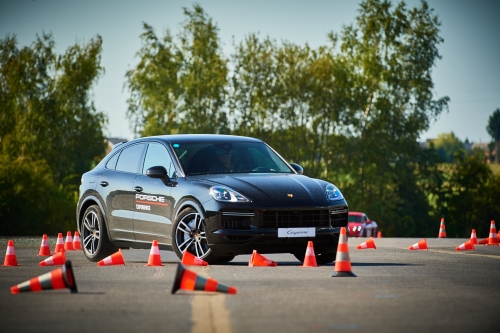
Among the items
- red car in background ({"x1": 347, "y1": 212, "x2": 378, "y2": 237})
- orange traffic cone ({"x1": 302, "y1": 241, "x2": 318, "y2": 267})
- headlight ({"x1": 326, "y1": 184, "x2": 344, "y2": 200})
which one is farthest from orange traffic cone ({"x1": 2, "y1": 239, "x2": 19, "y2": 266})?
red car in background ({"x1": 347, "y1": 212, "x2": 378, "y2": 237})

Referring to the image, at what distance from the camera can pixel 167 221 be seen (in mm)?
13953

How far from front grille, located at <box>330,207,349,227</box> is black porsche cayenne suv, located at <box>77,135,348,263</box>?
0.04 ft

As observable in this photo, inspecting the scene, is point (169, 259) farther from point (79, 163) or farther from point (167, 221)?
point (79, 163)

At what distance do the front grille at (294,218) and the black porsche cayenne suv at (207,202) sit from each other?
13 mm

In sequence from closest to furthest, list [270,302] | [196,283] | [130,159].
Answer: [270,302] < [196,283] < [130,159]

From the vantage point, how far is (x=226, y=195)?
43.3 feet

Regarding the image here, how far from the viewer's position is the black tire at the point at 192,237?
13.4 m

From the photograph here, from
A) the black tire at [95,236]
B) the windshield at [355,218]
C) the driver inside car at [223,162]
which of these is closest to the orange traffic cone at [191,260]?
the driver inside car at [223,162]

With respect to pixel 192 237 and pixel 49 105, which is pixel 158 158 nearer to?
pixel 192 237

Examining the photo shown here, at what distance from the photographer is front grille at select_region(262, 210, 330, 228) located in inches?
518

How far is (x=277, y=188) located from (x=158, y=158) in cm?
218

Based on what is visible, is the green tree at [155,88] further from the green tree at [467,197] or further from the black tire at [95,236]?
the black tire at [95,236]

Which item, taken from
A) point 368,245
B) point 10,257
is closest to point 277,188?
point 10,257

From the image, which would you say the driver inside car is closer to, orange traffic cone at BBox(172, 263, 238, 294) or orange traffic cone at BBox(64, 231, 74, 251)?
orange traffic cone at BBox(172, 263, 238, 294)
